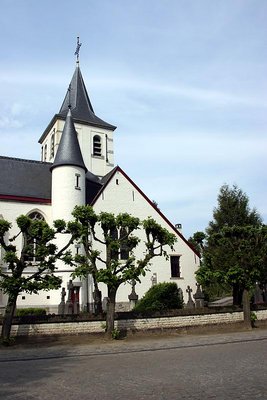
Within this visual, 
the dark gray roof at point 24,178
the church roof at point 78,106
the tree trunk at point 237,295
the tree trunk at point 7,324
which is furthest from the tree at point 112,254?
the church roof at point 78,106

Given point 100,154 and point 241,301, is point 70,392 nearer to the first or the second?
point 241,301

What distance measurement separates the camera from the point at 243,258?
20.1 metres

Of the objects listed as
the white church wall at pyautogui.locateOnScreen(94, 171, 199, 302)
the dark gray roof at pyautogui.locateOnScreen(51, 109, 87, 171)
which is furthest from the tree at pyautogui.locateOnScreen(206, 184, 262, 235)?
the dark gray roof at pyautogui.locateOnScreen(51, 109, 87, 171)

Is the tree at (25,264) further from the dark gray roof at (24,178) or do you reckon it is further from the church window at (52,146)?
the church window at (52,146)

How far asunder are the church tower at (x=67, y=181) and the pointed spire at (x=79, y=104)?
990 centimetres

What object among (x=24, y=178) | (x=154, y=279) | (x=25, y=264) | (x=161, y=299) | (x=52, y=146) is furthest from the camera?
(x=52, y=146)

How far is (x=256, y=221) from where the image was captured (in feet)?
140

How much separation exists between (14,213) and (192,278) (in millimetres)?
14469

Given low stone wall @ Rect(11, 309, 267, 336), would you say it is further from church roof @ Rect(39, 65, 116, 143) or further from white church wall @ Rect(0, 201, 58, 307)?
church roof @ Rect(39, 65, 116, 143)

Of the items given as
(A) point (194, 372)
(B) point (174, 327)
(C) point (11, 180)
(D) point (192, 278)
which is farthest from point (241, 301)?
(C) point (11, 180)

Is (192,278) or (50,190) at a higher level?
(50,190)

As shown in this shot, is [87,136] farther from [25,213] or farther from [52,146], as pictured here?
[25,213]

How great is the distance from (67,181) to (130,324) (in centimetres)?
1379

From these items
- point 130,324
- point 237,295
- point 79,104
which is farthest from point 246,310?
point 79,104
